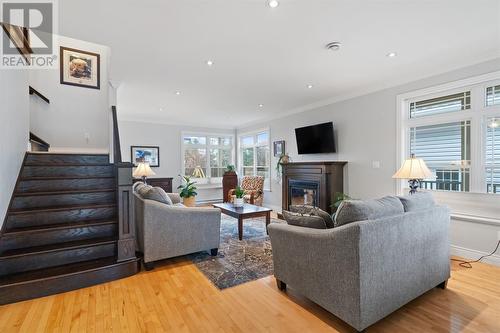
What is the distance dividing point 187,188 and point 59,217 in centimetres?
339

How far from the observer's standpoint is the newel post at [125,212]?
259 cm

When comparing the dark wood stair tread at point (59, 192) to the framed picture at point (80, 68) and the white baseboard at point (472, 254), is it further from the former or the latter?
the white baseboard at point (472, 254)

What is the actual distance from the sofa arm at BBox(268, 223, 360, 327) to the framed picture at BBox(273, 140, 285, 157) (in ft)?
13.8

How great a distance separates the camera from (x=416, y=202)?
2125mm

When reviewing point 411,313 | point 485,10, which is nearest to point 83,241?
point 411,313

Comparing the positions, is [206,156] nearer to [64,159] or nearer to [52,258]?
[64,159]

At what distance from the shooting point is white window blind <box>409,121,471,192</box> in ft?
10.6

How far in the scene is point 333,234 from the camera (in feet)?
5.70

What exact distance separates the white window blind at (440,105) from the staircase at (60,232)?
4.24m

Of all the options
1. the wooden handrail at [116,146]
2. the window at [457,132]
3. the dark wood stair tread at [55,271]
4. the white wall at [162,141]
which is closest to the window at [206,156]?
the white wall at [162,141]

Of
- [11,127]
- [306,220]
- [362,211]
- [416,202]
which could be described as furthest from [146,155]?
[416,202]

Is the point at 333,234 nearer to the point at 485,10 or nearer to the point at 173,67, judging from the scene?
the point at 485,10

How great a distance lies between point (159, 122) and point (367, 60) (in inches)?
224

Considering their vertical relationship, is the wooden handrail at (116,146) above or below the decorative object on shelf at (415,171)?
above
